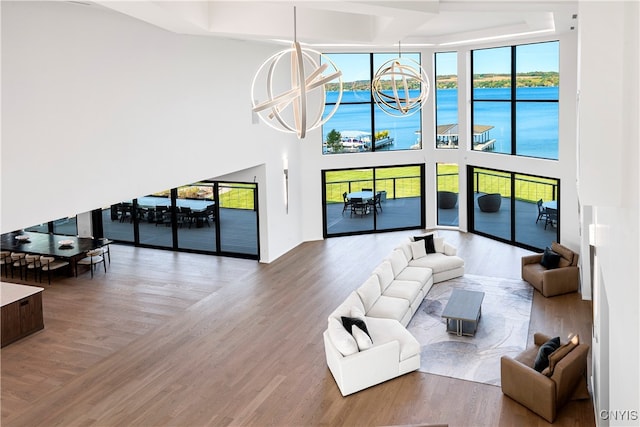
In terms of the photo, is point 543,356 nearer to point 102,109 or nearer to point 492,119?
point 102,109

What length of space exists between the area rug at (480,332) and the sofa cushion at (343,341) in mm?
1343

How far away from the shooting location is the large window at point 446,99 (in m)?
18.5

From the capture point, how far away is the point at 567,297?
12891 millimetres

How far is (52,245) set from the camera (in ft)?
53.3

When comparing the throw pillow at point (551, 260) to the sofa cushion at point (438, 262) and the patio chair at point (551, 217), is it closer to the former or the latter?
the sofa cushion at point (438, 262)

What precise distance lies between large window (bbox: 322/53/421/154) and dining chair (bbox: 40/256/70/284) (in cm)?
772

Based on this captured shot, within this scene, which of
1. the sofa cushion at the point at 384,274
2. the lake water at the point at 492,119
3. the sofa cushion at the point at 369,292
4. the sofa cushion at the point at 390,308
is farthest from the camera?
the lake water at the point at 492,119

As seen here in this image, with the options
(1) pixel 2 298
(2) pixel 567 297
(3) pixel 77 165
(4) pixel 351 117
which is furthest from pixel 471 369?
(4) pixel 351 117

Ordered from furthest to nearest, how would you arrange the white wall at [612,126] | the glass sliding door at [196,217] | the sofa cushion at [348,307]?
the glass sliding door at [196,217] → the sofa cushion at [348,307] → the white wall at [612,126]

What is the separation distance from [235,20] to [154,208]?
899cm

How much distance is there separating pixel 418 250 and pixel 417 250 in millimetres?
25

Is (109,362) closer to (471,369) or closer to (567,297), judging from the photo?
(471,369)

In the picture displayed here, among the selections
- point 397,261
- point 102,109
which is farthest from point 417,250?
point 102,109

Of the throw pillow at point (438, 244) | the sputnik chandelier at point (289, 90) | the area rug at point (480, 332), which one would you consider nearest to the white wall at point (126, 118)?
the sputnik chandelier at point (289, 90)
